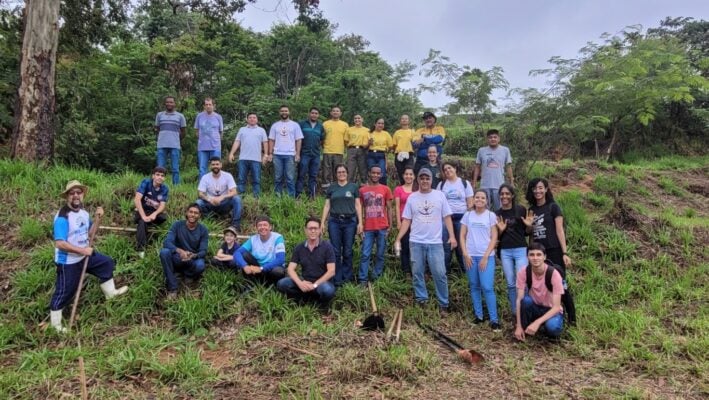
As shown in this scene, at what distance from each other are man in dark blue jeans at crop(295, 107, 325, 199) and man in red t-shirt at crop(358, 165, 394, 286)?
216 cm

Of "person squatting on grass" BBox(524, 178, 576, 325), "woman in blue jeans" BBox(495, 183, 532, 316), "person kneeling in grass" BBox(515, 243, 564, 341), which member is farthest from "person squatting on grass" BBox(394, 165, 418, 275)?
"person kneeling in grass" BBox(515, 243, 564, 341)

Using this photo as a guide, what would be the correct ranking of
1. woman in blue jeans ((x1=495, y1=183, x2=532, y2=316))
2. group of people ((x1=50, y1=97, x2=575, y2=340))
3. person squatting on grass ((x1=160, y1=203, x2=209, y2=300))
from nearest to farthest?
1. group of people ((x1=50, y1=97, x2=575, y2=340))
2. woman in blue jeans ((x1=495, y1=183, x2=532, y2=316))
3. person squatting on grass ((x1=160, y1=203, x2=209, y2=300))

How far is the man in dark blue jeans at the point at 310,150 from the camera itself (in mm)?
8242

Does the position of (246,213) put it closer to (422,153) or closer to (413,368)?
(422,153)

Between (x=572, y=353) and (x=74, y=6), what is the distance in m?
11.8

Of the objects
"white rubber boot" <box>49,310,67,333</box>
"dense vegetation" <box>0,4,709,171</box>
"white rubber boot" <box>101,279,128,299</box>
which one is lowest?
"white rubber boot" <box>49,310,67,333</box>

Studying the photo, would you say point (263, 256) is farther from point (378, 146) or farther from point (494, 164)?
point (494, 164)

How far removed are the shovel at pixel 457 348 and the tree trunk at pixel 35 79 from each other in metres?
7.97

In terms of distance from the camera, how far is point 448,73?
40.0 feet

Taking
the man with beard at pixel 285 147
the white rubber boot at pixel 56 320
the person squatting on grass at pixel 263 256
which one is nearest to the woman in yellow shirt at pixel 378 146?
the man with beard at pixel 285 147

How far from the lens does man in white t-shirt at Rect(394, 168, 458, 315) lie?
577 centimetres

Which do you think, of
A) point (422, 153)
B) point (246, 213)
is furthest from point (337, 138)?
point (246, 213)

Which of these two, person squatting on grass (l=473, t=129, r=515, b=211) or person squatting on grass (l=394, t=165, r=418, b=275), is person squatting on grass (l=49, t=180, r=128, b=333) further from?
person squatting on grass (l=473, t=129, r=515, b=211)

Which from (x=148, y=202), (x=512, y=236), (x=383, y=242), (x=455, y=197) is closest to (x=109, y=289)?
(x=148, y=202)
